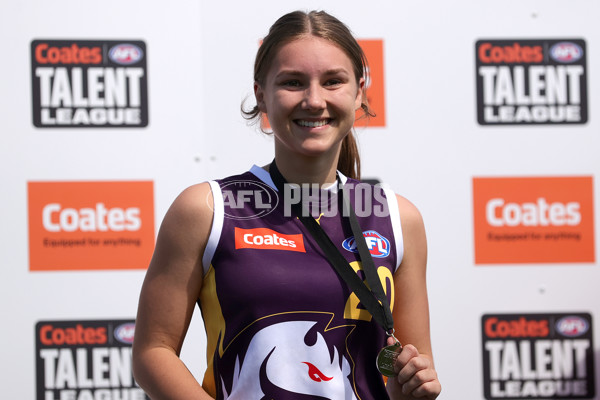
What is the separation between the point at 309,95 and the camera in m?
1.24

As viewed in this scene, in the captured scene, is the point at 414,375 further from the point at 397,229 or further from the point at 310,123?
the point at 310,123

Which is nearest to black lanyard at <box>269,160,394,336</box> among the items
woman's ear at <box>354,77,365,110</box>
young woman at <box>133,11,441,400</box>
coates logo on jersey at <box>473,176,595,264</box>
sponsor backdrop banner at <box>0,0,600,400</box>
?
young woman at <box>133,11,441,400</box>

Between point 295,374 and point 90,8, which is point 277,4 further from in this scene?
point 295,374

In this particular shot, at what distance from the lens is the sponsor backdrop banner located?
249cm

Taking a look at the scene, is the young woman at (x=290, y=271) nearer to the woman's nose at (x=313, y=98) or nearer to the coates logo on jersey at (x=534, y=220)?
the woman's nose at (x=313, y=98)

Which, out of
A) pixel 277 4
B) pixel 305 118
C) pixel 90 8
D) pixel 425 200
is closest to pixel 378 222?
pixel 305 118

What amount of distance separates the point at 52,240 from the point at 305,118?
156 centimetres

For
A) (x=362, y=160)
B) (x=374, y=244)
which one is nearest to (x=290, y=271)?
(x=374, y=244)

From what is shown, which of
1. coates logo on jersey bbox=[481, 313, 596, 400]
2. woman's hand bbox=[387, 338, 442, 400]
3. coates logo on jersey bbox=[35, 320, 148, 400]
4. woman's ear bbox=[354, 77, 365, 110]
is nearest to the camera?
woman's hand bbox=[387, 338, 442, 400]

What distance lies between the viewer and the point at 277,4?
2.54 meters

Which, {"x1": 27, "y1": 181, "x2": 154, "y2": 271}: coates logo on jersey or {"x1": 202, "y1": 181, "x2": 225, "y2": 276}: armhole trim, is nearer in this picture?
{"x1": 202, "y1": 181, "x2": 225, "y2": 276}: armhole trim

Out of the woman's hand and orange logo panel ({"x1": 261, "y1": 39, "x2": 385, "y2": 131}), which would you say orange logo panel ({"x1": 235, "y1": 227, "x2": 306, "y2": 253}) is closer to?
the woman's hand

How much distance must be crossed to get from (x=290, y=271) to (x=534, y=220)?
166 cm

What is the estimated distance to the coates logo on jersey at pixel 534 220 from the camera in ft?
8.45
